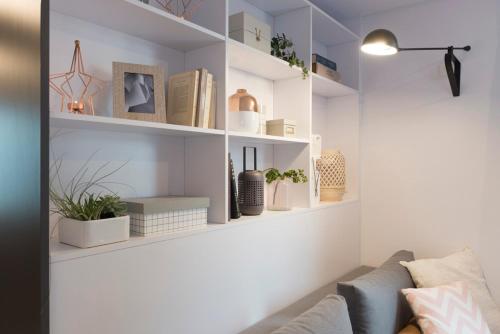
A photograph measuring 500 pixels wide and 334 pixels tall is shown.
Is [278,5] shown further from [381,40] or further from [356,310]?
[356,310]

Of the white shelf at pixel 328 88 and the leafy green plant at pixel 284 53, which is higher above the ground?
the leafy green plant at pixel 284 53

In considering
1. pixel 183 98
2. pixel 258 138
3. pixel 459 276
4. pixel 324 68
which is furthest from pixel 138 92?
pixel 459 276

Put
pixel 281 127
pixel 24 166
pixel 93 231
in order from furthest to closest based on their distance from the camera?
pixel 281 127, pixel 93 231, pixel 24 166

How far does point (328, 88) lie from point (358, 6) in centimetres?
59

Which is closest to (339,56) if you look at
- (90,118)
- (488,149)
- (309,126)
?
(309,126)

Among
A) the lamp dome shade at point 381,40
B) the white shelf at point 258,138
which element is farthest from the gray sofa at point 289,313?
the lamp dome shade at point 381,40

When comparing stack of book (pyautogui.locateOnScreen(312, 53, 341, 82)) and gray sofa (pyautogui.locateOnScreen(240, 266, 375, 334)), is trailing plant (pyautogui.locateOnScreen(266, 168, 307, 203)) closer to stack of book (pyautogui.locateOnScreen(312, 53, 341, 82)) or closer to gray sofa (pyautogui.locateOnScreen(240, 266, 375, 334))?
gray sofa (pyautogui.locateOnScreen(240, 266, 375, 334))

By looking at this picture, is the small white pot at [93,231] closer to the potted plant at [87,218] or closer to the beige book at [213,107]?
the potted plant at [87,218]

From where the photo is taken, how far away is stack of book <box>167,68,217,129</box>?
1470mm

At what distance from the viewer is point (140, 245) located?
119 centimetres

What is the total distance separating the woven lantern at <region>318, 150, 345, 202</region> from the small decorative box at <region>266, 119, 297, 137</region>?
17.3 inches

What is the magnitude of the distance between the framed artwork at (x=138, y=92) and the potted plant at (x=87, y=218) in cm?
29

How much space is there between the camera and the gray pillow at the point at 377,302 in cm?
150

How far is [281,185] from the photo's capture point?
6.44 feet
